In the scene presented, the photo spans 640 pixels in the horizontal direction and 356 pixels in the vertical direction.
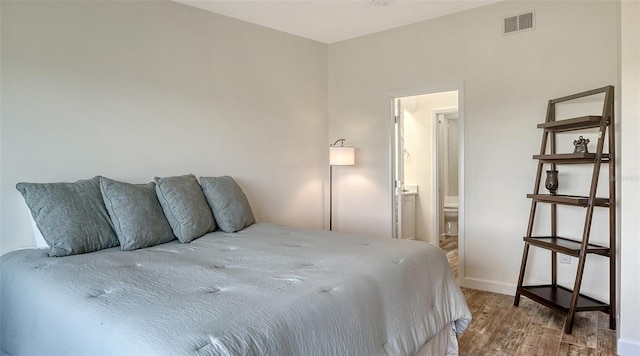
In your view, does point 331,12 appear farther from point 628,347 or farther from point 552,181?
point 628,347

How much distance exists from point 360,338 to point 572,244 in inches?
88.9

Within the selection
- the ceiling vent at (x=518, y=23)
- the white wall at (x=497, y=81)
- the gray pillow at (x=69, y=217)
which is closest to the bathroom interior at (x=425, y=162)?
the white wall at (x=497, y=81)

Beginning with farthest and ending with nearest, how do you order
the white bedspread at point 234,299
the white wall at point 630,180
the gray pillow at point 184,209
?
the gray pillow at point 184,209, the white wall at point 630,180, the white bedspread at point 234,299

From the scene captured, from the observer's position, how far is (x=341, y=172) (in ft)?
15.0

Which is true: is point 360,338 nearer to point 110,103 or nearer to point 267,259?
point 267,259

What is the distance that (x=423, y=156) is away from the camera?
5.45 m

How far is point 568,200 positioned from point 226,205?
8.30ft

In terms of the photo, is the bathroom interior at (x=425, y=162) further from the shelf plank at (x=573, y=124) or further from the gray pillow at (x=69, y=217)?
the gray pillow at (x=69, y=217)

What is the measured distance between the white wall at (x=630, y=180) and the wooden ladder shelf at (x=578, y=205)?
12.3 inches

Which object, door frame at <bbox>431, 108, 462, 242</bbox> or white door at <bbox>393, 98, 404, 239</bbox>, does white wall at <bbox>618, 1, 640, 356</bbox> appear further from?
door frame at <bbox>431, 108, 462, 242</bbox>

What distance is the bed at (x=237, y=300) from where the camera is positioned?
1.18 meters

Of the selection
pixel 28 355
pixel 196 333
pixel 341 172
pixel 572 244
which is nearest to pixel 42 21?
pixel 28 355

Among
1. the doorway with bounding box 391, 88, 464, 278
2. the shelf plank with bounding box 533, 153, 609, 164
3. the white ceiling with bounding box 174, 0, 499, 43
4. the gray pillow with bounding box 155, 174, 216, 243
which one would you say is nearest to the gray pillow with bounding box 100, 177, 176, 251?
the gray pillow with bounding box 155, 174, 216, 243

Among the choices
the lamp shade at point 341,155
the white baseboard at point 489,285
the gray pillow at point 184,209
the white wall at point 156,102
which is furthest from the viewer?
the lamp shade at point 341,155
